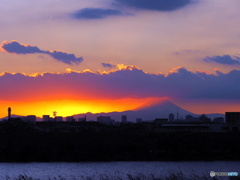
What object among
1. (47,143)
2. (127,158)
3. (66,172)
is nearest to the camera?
(66,172)

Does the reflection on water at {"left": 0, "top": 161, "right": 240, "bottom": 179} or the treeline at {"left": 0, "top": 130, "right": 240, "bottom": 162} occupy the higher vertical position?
the treeline at {"left": 0, "top": 130, "right": 240, "bottom": 162}

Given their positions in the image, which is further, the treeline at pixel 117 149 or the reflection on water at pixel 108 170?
the treeline at pixel 117 149

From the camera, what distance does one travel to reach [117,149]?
7988 centimetres

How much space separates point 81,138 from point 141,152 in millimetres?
12279

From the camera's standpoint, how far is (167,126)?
12519 centimetres

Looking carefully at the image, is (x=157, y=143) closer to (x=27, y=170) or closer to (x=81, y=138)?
(x=81, y=138)

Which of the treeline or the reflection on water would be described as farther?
the treeline

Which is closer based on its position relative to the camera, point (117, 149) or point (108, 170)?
point (108, 170)

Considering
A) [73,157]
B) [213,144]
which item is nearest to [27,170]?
[73,157]

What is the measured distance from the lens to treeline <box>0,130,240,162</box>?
7706 cm

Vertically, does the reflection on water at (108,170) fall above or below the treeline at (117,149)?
below

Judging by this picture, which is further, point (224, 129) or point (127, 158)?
point (224, 129)

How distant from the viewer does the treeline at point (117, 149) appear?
77.1 meters

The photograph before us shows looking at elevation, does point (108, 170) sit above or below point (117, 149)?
below
